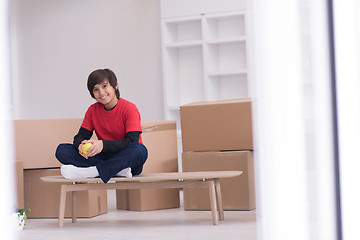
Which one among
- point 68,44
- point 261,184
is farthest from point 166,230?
point 68,44

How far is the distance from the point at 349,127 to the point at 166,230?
1.65 metres

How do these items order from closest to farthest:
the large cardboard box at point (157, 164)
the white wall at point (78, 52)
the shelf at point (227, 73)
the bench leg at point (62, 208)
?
1. the bench leg at point (62, 208)
2. the large cardboard box at point (157, 164)
3. the shelf at point (227, 73)
4. the white wall at point (78, 52)

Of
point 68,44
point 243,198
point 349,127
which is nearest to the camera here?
point 349,127

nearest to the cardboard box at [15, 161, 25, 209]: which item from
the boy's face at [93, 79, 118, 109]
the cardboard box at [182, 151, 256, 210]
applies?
the boy's face at [93, 79, 118, 109]

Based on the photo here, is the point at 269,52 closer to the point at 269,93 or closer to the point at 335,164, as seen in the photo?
the point at 269,93

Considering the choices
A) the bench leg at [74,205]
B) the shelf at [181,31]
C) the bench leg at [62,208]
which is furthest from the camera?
the shelf at [181,31]

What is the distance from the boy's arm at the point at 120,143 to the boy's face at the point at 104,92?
19cm

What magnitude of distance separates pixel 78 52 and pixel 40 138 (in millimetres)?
2356

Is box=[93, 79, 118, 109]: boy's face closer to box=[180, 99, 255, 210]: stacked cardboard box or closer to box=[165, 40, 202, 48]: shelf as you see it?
box=[180, 99, 255, 210]: stacked cardboard box

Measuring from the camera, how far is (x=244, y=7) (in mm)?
4758

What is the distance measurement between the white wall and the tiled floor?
2.13 metres

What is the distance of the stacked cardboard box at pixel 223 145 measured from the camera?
10.7 feet

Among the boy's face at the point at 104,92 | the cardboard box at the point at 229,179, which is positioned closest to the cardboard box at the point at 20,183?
the boy's face at the point at 104,92

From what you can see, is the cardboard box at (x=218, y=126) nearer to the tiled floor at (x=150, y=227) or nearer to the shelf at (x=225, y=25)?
the tiled floor at (x=150, y=227)
